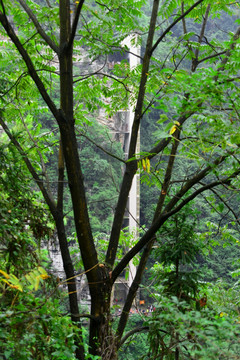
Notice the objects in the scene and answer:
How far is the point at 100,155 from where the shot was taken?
20375mm

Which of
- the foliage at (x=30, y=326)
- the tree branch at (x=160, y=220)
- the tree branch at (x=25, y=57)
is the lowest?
the foliage at (x=30, y=326)

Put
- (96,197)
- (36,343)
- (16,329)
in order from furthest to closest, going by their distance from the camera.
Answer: (96,197), (36,343), (16,329)

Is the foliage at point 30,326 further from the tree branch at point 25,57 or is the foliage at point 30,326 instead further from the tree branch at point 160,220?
the tree branch at point 25,57

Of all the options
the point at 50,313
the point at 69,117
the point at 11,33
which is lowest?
the point at 50,313

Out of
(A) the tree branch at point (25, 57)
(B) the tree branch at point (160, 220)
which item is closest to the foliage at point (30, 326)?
(B) the tree branch at point (160, 220)

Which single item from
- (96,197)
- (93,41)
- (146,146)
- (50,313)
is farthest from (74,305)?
(146,146)

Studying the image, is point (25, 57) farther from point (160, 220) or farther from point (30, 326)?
point (30, 326)

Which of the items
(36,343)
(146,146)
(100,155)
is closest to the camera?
(36,343)

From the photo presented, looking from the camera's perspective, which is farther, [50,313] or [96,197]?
[96,197]

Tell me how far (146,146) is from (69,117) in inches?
792

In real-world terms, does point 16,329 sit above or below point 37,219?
below

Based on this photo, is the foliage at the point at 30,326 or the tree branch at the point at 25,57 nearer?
the foliage at the point at 30,326

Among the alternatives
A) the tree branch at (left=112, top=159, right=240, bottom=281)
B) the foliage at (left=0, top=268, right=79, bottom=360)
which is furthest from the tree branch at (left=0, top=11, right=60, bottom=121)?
the foliage at (left=0, top=268, right=79, bottom=360)

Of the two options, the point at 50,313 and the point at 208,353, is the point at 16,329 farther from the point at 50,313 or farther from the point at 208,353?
the point at 208,353
